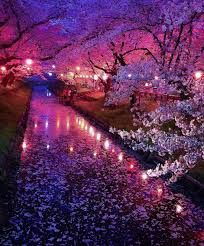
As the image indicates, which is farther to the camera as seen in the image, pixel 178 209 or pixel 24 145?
pixel 24 145

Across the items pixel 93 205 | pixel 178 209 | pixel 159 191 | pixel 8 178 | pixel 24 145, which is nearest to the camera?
pixel 93 205

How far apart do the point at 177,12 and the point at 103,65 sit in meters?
28.4

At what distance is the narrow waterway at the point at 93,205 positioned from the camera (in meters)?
13.1

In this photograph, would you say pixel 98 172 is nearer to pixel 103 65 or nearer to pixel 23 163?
pixel 23 163

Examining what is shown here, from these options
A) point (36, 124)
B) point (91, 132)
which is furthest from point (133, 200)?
point (36, 124)

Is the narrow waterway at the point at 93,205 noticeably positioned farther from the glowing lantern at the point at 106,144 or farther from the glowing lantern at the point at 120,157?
the glowing lantern at the point at 106,144

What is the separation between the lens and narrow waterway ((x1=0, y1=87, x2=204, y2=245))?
517 inches

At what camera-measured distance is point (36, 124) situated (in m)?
37.8

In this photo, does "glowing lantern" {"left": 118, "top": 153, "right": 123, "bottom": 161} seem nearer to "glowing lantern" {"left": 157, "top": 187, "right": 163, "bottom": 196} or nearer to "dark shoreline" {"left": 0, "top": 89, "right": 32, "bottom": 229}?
"glowing lantern" {"left": 157, "top": 187, "right": 163, "bottom": 196}

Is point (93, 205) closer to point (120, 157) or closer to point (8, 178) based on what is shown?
point (8, 178)

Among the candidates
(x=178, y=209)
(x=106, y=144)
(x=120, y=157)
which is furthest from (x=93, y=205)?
(x=106, y=144)

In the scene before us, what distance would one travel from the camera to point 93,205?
52.1 ft

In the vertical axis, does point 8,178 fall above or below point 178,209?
below

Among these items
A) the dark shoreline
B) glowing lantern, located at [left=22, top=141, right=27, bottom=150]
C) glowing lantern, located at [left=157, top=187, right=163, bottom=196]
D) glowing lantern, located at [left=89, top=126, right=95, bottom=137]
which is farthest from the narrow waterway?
glowing lantern, located at [left=89, top=126, right=95, bottom=137]
